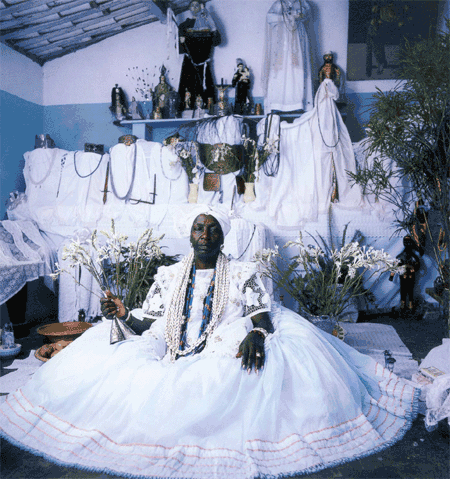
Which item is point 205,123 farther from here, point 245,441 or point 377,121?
point 245,441

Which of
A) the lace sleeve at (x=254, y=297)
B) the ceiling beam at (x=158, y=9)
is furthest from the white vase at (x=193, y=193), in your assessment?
the lace sleeve at (x=254, y=297)

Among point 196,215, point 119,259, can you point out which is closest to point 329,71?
point 119,259

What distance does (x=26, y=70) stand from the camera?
6672 mm

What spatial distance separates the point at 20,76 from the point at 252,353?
20.6ft

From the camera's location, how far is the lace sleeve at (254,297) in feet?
8.20

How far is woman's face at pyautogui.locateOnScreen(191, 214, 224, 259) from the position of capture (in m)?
2.55

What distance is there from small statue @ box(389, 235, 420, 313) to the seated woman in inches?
116

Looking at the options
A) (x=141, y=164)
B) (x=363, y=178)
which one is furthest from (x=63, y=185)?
(x=363, y=178)

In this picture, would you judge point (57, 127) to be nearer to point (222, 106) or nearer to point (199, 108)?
point (199, 108)

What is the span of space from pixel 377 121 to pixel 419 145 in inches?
14.2

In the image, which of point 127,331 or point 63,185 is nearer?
point 127,331

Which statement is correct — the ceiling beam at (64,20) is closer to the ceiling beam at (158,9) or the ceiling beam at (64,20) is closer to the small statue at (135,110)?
the ceiling beam at (158,9)

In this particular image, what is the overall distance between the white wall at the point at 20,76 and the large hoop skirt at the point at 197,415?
5.18 metres

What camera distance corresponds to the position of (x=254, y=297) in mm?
2547
